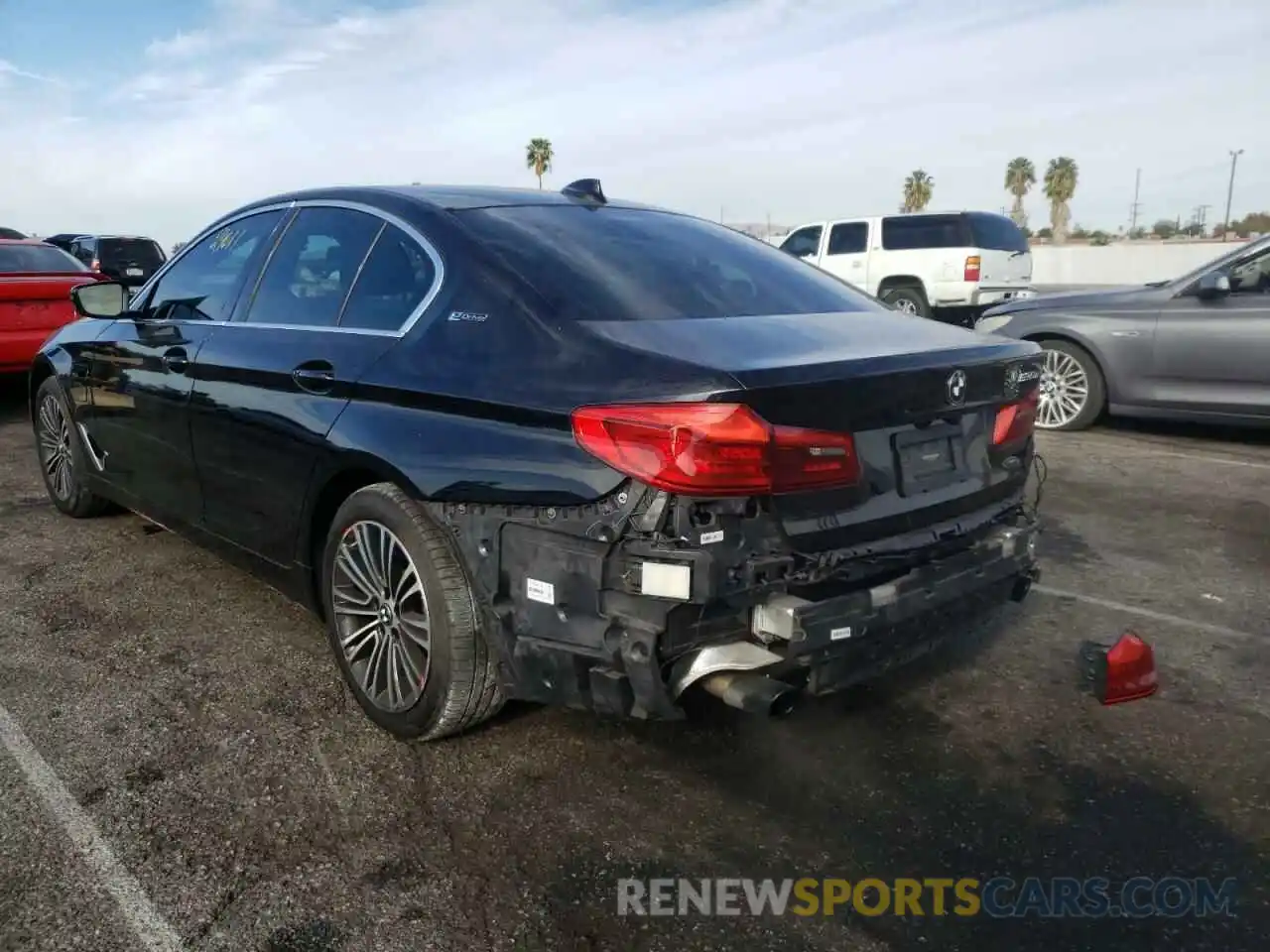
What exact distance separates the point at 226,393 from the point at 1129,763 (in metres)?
3.22

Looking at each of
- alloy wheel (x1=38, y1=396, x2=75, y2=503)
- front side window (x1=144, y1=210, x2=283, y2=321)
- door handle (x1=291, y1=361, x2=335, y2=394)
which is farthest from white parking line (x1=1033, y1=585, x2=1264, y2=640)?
alloy wheel (x1=38, y1=396, x2=75, y2=503)

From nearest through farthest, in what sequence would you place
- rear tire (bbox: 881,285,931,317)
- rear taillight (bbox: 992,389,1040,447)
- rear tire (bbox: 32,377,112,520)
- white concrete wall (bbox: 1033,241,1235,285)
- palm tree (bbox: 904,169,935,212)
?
Answer: rear taillight (bbox: 992,389,1040,447) < rear tire (bbox: 32,377,112,520) < rear tire (bbox: 881,285,931,317) < white concrete wall (bbox: 1033,241,1235,285) < palm tree (bbox: 904,169,935,212)

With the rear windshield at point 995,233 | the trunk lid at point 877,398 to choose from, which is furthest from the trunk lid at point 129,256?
the trunk lid at point 877,398

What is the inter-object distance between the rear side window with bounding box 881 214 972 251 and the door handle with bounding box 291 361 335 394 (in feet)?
44.7

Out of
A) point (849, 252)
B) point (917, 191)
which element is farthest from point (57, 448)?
point (917, 191)

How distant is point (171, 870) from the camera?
2477mm

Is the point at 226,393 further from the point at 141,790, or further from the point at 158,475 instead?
the point at 141,790

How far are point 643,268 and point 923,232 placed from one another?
534 inches

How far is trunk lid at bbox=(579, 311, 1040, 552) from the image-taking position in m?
2.45

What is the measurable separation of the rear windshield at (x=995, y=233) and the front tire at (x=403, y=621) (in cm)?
1383

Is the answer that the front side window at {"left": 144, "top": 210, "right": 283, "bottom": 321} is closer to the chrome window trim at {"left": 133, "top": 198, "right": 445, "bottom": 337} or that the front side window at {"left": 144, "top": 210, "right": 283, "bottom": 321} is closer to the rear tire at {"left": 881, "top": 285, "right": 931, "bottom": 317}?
the chrome window trim at {"left": 133, "top": 198, "right": 445, "bottom": 337}

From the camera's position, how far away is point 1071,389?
322 inches

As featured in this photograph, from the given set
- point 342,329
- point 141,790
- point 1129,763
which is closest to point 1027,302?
point 1129,763

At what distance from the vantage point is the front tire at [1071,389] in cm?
805
